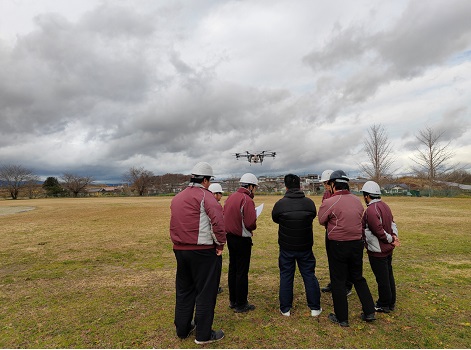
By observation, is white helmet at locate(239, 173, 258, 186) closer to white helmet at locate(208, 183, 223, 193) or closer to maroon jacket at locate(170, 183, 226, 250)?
white helmet at locate(208, 183, 223, 193)

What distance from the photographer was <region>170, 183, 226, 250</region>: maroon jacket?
3.52 meters

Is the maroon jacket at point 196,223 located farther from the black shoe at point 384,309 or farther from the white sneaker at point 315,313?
the black shoe at point 384,309

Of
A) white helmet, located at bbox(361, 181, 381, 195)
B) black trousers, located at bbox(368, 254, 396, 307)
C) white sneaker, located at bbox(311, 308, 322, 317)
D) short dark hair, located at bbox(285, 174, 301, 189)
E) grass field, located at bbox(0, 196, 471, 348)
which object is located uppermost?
short dark hair, located at bbox(285, 174, 301, 189)

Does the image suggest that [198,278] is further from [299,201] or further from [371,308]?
[371,308]

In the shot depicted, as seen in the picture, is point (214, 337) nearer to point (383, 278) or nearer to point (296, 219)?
point (296, 219)

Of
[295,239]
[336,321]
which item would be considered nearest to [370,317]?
[336,321]

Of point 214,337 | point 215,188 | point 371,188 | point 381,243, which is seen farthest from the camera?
point 215,188

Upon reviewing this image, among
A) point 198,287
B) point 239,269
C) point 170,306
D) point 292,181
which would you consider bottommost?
point 170,306

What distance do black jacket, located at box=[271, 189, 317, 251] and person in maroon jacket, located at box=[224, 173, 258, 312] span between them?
0.51 metres

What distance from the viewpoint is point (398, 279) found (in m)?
5.95

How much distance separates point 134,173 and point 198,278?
4404 inches

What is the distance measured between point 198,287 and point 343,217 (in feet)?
7.40

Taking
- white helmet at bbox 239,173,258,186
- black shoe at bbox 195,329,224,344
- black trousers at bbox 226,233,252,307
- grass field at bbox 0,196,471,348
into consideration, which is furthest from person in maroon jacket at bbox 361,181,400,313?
black shoe at bbox 195,329,224,344

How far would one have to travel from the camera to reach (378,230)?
13.7 ft
